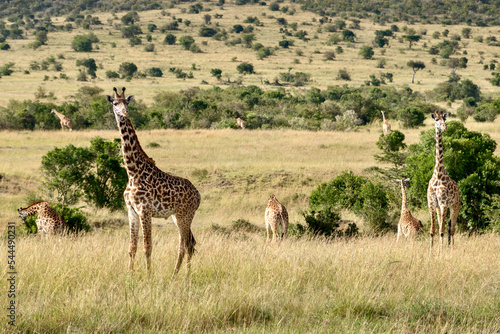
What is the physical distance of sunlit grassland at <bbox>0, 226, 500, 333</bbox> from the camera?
5.34 m

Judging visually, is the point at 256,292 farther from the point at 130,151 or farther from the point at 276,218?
the point at 276,218

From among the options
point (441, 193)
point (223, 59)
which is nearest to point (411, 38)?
point (223, 59)

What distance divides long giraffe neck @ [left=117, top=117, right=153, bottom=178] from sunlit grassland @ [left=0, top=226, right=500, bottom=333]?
1.15 metres

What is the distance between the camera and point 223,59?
91250mm

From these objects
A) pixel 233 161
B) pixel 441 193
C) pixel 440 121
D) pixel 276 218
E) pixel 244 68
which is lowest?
pixel 233 161

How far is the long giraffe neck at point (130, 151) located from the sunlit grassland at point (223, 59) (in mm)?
42020

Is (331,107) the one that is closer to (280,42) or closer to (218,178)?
(218,178)

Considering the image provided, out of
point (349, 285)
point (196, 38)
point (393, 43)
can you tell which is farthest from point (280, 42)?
point (349, 285)

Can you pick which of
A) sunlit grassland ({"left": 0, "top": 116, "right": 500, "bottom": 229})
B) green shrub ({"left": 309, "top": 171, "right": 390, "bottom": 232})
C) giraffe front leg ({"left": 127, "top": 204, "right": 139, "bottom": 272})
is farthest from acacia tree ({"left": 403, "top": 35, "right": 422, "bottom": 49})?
giraffe front leg ({"left": 127, "top": 204, "right": 139, "bottom": 272})

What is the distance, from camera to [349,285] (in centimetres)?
642

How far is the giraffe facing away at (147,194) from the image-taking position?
670 cm

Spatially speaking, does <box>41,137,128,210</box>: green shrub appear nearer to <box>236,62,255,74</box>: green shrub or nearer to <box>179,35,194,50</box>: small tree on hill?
<box>236,62,255,74</box>: green shrub

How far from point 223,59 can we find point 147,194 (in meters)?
86.4

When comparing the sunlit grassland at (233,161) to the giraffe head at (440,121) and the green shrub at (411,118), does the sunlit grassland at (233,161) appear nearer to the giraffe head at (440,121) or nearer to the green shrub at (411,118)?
the green shrub at (411,118)
